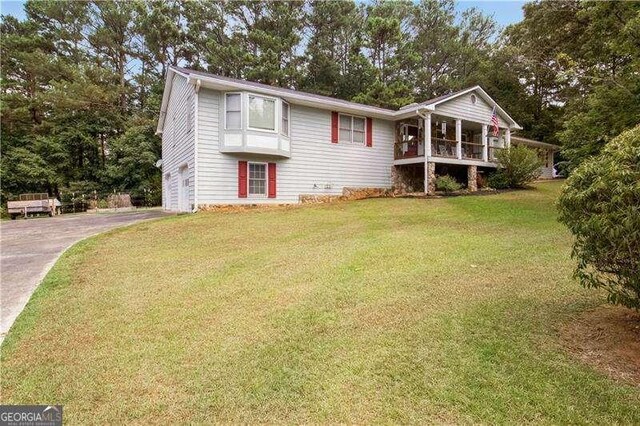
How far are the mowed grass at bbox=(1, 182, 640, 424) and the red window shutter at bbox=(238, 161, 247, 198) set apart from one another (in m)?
7.17

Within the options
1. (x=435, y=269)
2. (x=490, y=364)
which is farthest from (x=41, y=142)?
(x=490, y=364)

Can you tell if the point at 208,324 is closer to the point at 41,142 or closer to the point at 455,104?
the point at 455,104

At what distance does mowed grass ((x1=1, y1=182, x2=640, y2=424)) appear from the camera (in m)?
2.78

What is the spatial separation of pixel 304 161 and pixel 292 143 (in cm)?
98

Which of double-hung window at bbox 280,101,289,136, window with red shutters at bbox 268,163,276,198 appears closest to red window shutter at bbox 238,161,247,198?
window with red shutters at bbox 268,163,276,198

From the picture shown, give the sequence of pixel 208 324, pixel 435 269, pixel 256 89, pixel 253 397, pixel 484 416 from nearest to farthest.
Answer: pixel 484 416 → pixel 253 397 → pixel 208 324 → pixel 435 269 → pixel 256 89

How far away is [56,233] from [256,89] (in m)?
8.42

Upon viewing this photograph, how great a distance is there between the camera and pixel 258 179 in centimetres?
1495

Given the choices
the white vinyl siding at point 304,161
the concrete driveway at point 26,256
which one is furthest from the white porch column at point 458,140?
the concrete driveway at point 26,256

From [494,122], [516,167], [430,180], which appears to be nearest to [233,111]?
[430,180]

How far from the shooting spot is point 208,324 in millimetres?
4152

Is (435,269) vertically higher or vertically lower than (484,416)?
higher

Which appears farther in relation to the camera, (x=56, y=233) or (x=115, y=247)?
(x=56, y=233)

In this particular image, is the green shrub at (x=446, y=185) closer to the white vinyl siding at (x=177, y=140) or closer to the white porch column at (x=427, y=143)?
the white porch column at (x=427, y=143)
